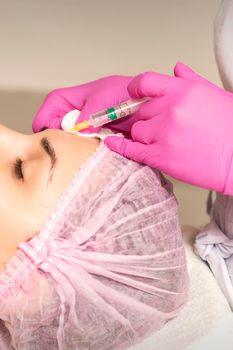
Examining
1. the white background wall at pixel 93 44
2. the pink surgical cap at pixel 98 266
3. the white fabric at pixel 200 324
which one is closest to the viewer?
the pink surgical cap at pixel 98 266

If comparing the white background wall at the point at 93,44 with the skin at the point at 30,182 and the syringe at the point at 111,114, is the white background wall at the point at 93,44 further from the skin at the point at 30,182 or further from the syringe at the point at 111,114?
the skin at the point at 30,182

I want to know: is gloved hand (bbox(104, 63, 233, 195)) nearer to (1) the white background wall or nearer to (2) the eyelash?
(2) the eyelash

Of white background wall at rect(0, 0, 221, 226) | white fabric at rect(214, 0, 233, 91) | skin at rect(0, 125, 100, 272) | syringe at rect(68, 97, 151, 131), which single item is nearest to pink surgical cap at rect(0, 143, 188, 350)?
skin at rect(0, 125, 100, 272)

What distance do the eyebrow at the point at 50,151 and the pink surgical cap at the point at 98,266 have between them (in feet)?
0.14

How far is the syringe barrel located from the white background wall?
0.55 metres

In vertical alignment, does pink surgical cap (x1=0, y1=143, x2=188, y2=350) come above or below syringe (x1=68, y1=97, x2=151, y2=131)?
below

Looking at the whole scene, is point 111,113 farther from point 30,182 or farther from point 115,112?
point 30,182

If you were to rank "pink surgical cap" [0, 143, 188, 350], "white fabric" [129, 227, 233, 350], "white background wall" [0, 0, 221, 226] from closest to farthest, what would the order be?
"pink surgical cap" [0, 143, 188, 350] < "white fabric" [129, 227, 233, 350] < "white background wall" [0, 0, 221, 226]

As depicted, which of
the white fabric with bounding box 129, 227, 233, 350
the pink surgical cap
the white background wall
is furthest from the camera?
the white background wall

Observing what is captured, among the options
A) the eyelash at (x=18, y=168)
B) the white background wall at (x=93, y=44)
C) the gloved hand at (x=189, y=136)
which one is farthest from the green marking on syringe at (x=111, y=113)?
the white background wall at (x=93, y=44)

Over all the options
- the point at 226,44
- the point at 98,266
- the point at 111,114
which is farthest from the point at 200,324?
the point at 226,44

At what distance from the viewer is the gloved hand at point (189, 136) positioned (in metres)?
0.93

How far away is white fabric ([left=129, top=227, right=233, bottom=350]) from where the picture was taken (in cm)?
104

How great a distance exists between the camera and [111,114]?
106cm
